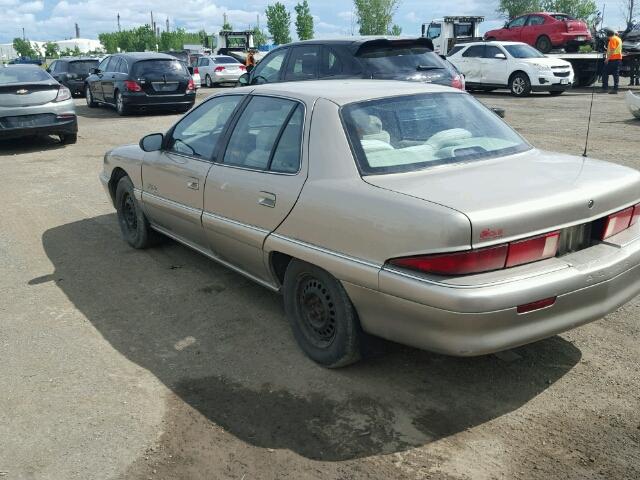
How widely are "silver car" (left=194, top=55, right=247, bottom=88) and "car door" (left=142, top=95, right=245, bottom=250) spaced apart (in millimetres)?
23356

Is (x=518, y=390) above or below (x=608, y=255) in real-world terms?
below

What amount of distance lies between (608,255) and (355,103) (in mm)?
1641

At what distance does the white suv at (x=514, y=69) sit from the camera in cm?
1859

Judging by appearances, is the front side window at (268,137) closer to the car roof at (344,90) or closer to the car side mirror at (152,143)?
the car roof at (344,90)

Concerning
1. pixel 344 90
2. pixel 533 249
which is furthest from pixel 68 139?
pixel 533 249

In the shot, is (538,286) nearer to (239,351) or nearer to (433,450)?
(433,450)

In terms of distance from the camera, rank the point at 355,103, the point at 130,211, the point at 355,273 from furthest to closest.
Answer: the point at 130,211, the point at 355,103, the point at 355,273

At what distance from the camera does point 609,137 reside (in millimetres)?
11406

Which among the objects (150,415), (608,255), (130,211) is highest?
(608,255)

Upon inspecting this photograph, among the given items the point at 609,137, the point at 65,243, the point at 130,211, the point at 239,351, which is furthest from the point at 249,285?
the point at 609,137

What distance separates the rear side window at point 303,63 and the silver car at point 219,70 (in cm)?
1850

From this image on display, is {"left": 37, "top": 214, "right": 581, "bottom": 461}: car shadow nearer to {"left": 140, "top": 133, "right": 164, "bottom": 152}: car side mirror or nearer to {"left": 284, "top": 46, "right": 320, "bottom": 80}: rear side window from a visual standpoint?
{"left": 140, "top": 133, "right": 164, "bottom": 152}: car side mirror

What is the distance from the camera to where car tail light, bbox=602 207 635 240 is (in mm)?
3469

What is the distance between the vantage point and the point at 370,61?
8.87 m
